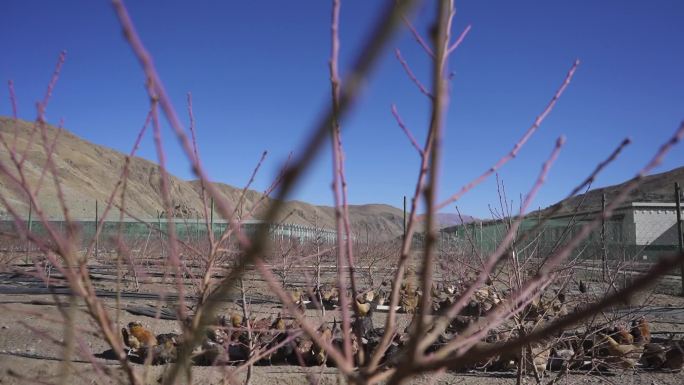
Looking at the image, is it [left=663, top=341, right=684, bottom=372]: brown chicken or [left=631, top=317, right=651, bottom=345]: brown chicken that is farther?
[left=631, top=317, right=651, bottom=345]: brown chicken

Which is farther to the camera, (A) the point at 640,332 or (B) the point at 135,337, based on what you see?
(A) the point at 640,332

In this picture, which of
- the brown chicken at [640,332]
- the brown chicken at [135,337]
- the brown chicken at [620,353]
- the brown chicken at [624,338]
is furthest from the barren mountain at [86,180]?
the brown chicken at [620,353]

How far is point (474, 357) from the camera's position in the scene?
48cm

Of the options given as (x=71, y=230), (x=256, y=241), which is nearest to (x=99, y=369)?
(x=71, y=230)

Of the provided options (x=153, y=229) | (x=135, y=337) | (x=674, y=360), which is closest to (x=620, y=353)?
(x=674, y=360)

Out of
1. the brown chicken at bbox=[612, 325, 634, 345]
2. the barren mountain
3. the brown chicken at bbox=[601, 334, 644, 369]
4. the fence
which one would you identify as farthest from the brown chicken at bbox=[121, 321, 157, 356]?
the barren mountain

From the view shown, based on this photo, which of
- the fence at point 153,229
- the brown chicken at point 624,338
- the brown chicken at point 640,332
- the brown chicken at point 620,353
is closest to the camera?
the fence at point 153,229

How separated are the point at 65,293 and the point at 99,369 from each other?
34.9ft

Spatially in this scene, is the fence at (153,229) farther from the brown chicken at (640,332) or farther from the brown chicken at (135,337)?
the brown chicken at (640,332)

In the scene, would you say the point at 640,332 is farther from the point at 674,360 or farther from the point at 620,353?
the point at 620,353

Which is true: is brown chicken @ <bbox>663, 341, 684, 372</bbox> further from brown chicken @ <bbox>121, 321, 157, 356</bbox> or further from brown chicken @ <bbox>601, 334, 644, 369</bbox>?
brown chicken @ <bbox>121, 321, 157, 356</bbox>

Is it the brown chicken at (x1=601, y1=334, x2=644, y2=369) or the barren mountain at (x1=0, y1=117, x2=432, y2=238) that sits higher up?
A: the barren mountain at (x1=0, y1=117, x2=432, y2=238)

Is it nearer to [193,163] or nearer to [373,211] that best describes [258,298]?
[193,163]

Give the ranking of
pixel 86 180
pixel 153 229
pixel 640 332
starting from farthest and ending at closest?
pixel 86 180
pixel 640 332
pixel 153 229
